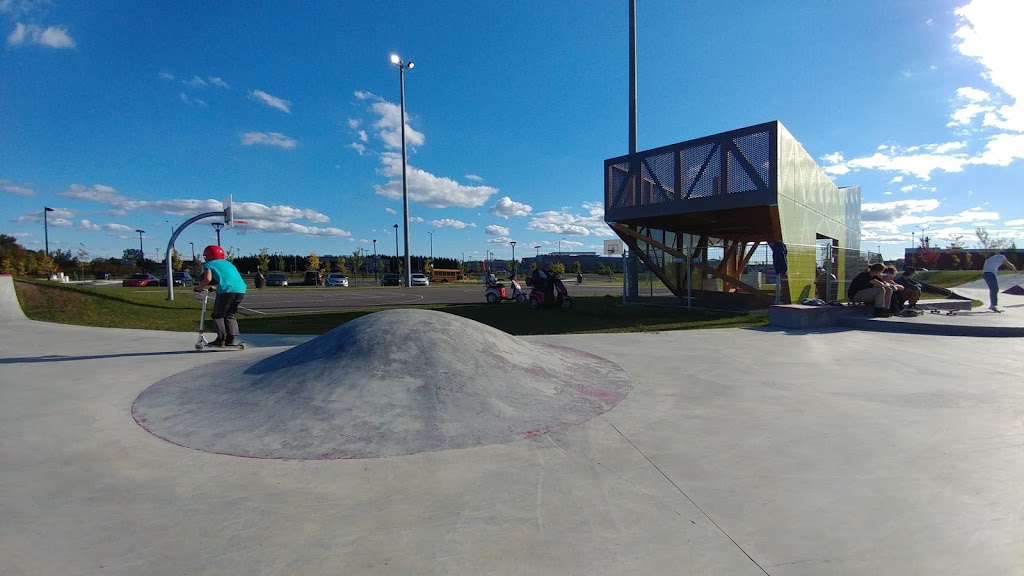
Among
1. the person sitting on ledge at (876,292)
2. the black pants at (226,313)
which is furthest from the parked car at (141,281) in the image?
the person sitting on ledge at (876,292)

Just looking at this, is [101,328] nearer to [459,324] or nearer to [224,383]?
[224,383]

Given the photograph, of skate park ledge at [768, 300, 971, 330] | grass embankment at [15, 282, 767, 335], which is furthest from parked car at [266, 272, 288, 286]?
skate park ledge at [768, 300, 971, 330]

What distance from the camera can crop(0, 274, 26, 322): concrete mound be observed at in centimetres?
1282

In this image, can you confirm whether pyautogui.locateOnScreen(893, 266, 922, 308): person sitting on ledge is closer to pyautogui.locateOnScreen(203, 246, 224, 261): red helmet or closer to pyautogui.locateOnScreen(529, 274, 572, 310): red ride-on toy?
pyautogui.locateOnScreen(529, 274, 572, 310): red ride-on toy

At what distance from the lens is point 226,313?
8.33 meters

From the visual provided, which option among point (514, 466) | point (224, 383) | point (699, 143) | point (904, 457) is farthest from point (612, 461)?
point (699, 143)

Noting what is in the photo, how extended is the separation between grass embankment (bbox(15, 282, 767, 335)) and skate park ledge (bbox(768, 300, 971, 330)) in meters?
0.73

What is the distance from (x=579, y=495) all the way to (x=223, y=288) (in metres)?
7.55

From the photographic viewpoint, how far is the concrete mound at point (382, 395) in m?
3.98

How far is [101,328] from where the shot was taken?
11273 mm

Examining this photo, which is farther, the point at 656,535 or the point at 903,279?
the point at 903,279

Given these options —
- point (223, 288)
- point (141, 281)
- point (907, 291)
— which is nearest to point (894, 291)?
point (907, 291)

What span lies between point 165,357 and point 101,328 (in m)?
5.72

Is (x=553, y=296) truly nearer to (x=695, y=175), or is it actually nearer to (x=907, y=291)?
(x=695, y=175)
